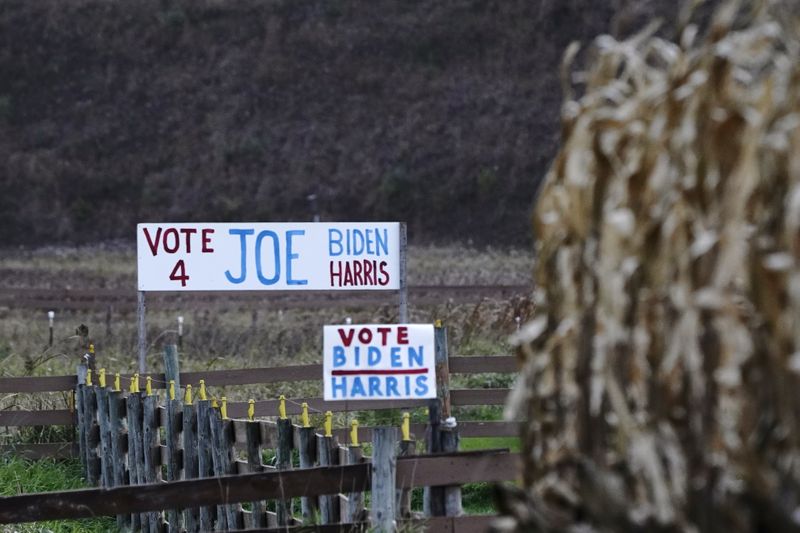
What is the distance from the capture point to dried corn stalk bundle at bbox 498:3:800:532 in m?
3.15

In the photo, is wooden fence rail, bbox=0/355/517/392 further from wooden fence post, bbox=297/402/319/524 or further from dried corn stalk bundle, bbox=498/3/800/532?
dried corn stalk bundle, bbox=498/3/800/532

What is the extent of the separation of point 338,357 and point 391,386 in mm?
260

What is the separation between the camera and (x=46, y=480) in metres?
11.0

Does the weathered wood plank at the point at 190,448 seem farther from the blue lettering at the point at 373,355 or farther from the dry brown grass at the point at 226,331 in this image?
the dry brown grass at the point at 226,331

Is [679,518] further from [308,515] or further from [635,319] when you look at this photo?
[308,515]

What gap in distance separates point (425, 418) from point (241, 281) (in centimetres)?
283

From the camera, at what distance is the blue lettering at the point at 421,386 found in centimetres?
623

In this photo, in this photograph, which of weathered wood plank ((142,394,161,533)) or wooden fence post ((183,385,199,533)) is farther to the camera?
weathered wood plank ((142,394,161,533))

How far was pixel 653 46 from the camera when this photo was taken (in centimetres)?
358

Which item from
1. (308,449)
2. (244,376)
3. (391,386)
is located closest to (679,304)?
(391,386)

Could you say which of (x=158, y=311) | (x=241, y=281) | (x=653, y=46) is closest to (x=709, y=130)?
(x=653, y=46)

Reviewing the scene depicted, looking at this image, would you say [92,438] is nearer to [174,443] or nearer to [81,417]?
[81,417]

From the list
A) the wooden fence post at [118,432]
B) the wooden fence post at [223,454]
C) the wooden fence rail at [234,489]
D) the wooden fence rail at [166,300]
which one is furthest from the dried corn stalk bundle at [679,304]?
the wooden fence rail at [166,300]

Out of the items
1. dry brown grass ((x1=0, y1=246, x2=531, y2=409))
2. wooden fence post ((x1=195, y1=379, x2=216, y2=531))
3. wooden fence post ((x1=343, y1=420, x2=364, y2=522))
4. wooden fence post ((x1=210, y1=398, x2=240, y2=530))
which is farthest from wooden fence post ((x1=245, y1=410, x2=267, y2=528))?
dry brown grass ((x1=0, y1=246, x2=531, y2=409))
